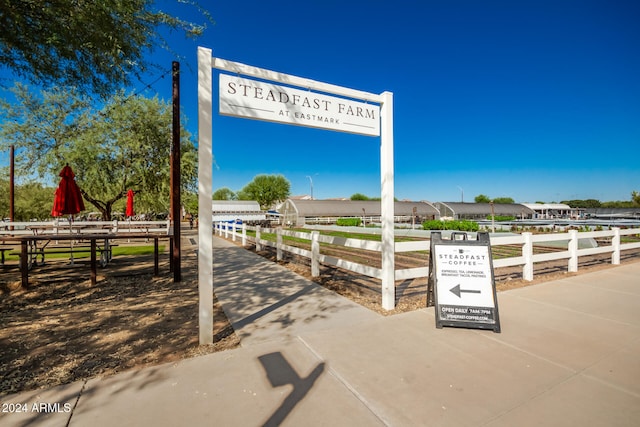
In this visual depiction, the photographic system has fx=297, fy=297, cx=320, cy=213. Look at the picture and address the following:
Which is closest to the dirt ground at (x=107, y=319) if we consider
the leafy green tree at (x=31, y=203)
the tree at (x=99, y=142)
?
the tree at (x=99, y=142)

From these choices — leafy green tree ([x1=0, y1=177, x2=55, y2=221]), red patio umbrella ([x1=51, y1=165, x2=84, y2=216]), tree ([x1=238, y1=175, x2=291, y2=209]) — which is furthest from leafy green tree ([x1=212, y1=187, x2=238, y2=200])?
red patio umbrella ([x1=51, y1=165, x2=84, y2=216])

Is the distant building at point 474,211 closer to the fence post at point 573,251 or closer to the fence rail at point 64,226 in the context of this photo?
the fence post at point 573,251

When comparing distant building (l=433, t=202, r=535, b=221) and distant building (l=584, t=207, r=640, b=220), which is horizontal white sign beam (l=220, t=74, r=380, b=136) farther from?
distant building (l=584, t=207, r=640, b=220)

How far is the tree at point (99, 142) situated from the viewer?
1341cm

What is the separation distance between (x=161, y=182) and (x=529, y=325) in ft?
53.7

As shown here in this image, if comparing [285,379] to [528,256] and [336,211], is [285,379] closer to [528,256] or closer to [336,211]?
[528,256]

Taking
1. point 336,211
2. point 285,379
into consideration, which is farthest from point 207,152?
point 336,211

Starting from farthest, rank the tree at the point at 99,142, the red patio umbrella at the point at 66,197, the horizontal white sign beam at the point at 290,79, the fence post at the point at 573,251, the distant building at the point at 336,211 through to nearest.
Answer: the distant building at the point at 336,211, the tree at the point at 99,142, the fence post at the point at 573,251, the red patio umbrella at the point at 66,197, the horizontal white sign beam at the point at 290,79

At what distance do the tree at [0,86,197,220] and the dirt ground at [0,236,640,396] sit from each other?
7.93m

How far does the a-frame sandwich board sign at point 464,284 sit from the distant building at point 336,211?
40.3 metres

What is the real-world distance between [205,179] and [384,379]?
281cm

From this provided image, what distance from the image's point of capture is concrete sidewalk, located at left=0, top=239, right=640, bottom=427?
224cm

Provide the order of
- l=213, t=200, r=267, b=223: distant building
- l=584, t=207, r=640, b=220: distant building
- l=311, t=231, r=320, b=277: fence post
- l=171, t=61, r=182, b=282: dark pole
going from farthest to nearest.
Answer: l=213, t=200, r=267, b=223: distant building
l=584, t=207, r=640, b=220: distant building
l=311, t=231, r=320, b=277: fence post
l=171, t=61, r=182, b=282: dark pole

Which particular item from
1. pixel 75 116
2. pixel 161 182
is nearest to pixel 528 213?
pixel 161 182
